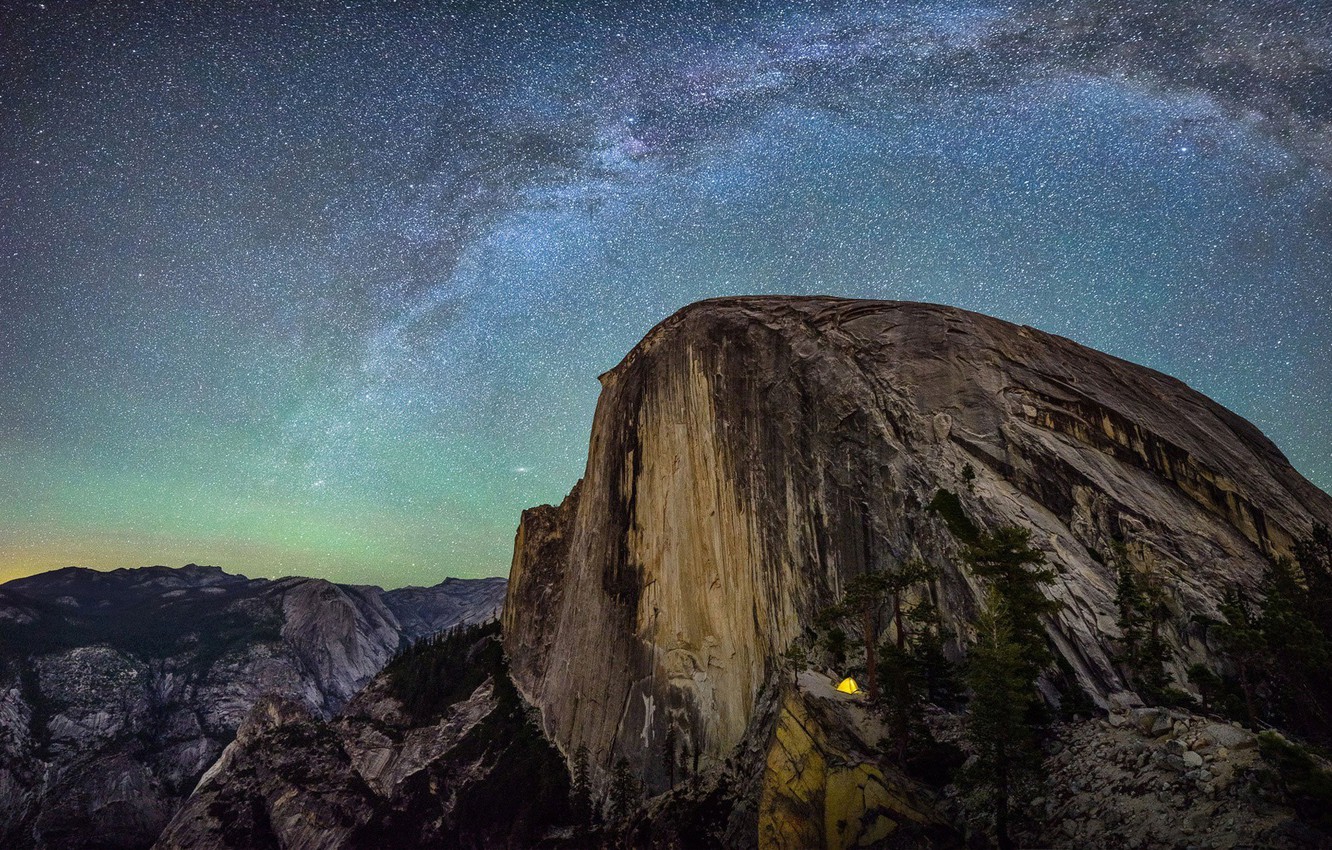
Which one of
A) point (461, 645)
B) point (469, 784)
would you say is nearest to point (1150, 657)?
point (469, 784)

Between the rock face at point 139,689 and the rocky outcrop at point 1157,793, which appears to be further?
the rock face at point 139,689

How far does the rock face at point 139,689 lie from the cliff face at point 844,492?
289 ft

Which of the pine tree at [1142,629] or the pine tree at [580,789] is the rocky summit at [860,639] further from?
the pine tree at [580,789]

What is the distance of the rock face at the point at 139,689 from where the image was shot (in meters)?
109

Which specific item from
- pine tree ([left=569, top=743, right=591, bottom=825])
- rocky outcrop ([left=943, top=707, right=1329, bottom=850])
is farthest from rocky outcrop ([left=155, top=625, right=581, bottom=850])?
rocky outcrop ([left=943, top=707, right=1329, bottom=850])

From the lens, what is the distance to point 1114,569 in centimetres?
3769

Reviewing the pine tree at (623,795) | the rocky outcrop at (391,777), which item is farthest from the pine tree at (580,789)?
the rocky outcrop at (391,777)

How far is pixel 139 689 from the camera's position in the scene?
140 metres

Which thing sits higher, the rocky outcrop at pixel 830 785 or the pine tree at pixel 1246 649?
the pine tree at pixel 1246 649

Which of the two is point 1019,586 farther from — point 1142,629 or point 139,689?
point 139,689

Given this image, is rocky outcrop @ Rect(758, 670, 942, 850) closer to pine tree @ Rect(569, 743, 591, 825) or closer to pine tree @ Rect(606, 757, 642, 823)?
pine tree @ Rect(606, 757, 642, 823)

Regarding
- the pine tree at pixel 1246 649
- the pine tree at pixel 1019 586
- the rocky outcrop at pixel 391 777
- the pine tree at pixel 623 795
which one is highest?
the pine tree at pixel 1019 586

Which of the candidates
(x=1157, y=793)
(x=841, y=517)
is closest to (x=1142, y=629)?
(x=1157, y=793)

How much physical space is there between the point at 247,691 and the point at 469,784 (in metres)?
107
